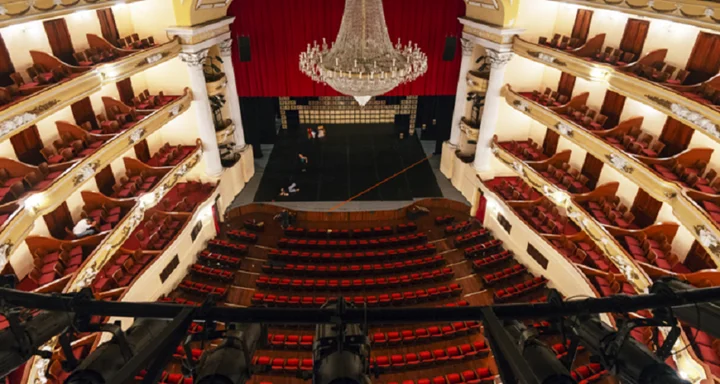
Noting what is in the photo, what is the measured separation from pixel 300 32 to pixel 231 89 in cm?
393

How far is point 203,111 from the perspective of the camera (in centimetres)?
1670

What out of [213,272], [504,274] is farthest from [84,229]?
[504,274]

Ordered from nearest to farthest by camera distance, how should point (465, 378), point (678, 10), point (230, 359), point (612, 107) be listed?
point (230, 359), point (678, 10), point (465, 378), point (612, 107)

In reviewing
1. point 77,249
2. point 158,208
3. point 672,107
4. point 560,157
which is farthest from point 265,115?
point 672,107

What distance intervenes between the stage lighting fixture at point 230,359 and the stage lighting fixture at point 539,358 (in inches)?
57.5

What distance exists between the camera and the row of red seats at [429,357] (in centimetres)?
1166

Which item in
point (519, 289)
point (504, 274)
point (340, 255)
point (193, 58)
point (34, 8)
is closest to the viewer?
point (34, 8)

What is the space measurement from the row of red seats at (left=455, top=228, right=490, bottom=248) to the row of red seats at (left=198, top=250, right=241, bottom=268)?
882cm

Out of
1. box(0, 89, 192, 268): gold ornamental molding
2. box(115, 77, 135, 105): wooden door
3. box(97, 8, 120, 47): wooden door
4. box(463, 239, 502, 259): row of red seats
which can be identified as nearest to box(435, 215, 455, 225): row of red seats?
box(463, 239, 502, 259): row of red seats

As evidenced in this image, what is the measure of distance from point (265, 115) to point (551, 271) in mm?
16656

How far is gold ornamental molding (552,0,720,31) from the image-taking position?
9242 mm

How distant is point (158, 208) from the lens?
16.1 metres

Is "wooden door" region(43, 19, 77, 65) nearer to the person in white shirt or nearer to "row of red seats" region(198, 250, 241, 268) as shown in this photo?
the person in white shirt

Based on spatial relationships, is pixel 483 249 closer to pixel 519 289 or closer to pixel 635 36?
pixel 519 289
